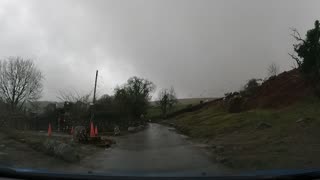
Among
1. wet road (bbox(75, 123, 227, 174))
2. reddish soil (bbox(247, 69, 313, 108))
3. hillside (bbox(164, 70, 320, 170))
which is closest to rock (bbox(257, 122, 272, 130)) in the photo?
hillside (bbox(164, 70, 320, 170))

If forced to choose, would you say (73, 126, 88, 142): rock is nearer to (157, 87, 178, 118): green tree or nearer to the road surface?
the road surface

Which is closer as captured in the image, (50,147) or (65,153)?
(65,153)

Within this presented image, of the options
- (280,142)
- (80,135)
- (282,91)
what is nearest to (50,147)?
(80,135)

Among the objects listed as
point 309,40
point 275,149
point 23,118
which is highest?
point 309,40

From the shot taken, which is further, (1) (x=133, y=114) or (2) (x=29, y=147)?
(1) (x=133, y=114)

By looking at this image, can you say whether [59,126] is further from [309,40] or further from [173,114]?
[173,114]

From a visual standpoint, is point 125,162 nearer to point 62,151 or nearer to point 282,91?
point 62,151

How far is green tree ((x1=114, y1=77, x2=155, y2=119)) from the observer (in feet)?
269

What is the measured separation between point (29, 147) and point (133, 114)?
67646 mm

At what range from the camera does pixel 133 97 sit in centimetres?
9469

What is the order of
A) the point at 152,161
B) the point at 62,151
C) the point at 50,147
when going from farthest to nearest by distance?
the point at 50,147 < the point at 152,161 < the point at 62,151

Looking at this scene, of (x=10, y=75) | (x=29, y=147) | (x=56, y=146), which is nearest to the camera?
(x=56, y=146)

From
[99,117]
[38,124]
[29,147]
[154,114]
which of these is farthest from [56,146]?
[154,114]

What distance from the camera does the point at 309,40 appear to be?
40.9m
